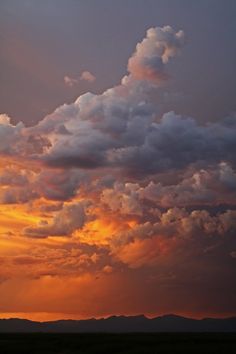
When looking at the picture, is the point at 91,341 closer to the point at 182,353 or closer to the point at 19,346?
the point at 19,346

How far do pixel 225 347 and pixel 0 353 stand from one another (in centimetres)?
4838

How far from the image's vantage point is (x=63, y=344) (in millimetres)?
119125

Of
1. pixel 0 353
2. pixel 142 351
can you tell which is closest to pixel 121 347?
pixel 142 351

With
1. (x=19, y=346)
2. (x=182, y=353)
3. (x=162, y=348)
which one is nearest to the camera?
(x=182, y=353)

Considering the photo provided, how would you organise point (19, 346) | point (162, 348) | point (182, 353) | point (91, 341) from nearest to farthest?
point (182, 353), point (162, 348), point (19, 346), point (91, 341)

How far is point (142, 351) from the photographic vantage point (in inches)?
4122

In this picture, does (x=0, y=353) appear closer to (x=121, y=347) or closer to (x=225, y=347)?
(x=121, y=347)

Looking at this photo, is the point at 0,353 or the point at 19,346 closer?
the point at 0,353

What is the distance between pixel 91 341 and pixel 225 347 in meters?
34.3

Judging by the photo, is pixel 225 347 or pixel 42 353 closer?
pixel 42 353

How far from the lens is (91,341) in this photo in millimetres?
126625

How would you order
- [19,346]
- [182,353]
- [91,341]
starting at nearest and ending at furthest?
[182,353] → [19,346] → [91,341]

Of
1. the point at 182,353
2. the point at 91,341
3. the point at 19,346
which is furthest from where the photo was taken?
the point at 91,341

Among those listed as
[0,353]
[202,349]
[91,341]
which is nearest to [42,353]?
[0,353]
